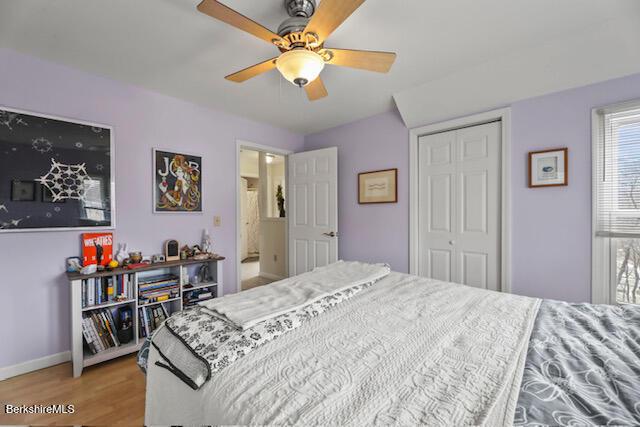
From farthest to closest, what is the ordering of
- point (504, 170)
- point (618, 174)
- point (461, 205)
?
point (461, 205), point (504, 170), point (618, 174)

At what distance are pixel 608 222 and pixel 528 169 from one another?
64cm

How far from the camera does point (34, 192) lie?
1961mm

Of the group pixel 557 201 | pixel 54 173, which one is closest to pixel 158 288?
pixel 54 173

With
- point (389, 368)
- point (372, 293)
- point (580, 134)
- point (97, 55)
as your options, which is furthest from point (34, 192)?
point (580, 134)

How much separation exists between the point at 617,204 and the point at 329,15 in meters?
2.37

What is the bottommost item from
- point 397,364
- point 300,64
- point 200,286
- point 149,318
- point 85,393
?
point 85,393

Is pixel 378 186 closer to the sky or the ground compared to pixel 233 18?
closer to the ground

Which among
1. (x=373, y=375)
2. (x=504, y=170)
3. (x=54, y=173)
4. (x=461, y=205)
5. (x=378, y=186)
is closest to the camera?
(x=373, y=375)

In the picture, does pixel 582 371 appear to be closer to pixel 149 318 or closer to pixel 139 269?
pixel 139 269

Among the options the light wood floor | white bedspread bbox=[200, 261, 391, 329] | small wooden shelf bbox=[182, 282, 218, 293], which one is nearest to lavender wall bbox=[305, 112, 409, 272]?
white bedspread bbox=[200, 261, 391, 329]

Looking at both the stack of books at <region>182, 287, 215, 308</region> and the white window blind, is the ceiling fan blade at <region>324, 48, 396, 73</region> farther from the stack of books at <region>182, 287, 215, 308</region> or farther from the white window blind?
Result: the stack of books at <region>182, 287, 215, 308</region>

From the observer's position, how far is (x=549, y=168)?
6.98 ft

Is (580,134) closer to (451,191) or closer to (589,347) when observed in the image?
(451,191)

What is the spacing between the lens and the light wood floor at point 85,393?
1.54 metres
